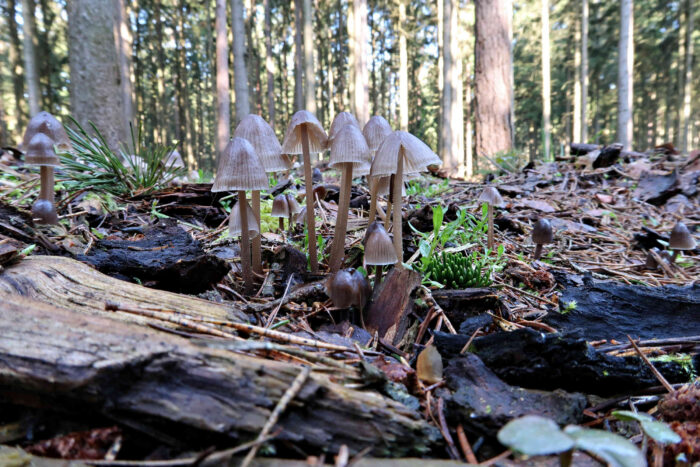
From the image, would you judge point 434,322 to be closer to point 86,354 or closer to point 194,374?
point 194,374

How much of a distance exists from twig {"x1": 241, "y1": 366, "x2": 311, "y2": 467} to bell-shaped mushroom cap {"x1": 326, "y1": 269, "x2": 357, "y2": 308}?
0.64 metres

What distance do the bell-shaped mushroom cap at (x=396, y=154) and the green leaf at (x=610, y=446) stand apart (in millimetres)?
1332

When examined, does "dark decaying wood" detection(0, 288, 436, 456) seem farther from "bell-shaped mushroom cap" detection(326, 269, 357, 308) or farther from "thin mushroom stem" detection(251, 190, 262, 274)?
"thin mushroom stem" detection(251, 190, 262, 274)

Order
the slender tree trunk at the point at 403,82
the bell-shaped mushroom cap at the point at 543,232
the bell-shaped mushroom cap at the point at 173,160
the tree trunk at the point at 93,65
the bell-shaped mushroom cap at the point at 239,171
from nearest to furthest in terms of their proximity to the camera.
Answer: the bell-shaped mushroom cap at the point at 239,171 < the bell-shaped mushroom cap at the point at 543,232 < the bell-shaped mushroom cap at the point at 173,160 < the tree trunk at the point at 93,65 < the slender tree trunk at the point at 403,82

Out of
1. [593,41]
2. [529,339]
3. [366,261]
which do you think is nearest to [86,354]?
[366,261]

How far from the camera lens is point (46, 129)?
2824 millimetres

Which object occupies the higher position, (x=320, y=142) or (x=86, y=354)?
(x=320, y=142)

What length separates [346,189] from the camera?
2.23 metres

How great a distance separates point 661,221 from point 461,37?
65.7 ft

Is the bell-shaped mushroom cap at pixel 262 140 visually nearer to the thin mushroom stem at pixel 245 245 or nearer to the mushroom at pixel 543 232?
the thin mushroom stem at pixel 245 245

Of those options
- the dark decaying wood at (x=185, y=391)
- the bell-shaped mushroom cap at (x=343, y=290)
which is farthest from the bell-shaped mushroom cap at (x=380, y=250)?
the dark decaying wood at (x=185, y=391)

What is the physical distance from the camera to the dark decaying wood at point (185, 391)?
38.4 inches

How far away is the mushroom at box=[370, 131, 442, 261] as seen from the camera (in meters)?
1.95

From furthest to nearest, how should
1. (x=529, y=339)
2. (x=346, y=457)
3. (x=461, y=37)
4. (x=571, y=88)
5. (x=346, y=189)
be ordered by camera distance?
(x=571, y=88), (x=461, y=37), (x=346, y=189), (x=529, y=339), (x=346, y=457)
